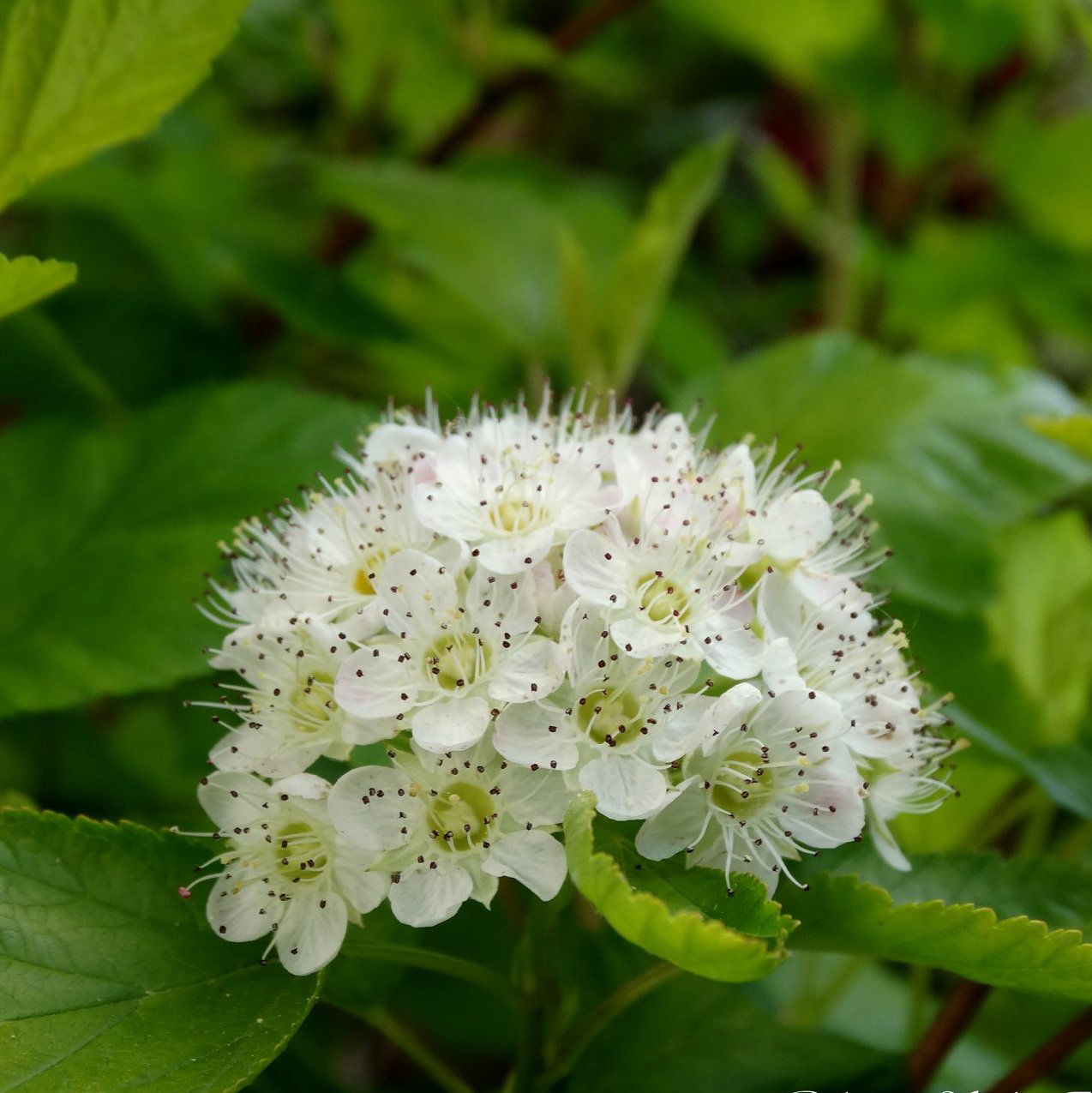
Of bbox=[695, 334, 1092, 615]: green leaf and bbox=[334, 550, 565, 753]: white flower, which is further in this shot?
bbox=[695, 334, 1092, 615]: green leaf

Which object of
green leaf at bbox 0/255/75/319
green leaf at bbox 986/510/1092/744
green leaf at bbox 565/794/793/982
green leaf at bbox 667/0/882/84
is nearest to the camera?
green leaf at bbox 565/794/793/982

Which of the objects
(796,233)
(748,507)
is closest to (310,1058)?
(748,507)

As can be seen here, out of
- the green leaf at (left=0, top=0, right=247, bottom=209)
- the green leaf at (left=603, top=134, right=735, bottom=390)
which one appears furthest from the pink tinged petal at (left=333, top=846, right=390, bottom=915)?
the green leaf at (left=603, top=134, right=735, bottom=390)

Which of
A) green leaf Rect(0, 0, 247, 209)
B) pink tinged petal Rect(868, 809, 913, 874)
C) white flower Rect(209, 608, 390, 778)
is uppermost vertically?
green leaf Rect(0, 0, 247, 209)

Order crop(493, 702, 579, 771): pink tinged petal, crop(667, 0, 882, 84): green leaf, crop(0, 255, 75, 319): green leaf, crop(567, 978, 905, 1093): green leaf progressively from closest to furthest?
crop(493, 702, 579, 771): pink tinged petal < crop(0, 255, 75, 319): green leaf < crop(567, 978, 905, 1093): green leaf < crop(667, 0, 882, 84): green leaf

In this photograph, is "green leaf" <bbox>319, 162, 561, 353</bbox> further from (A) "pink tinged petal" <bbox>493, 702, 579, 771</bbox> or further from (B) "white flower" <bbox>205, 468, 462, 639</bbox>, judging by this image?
(A) "pink tinged petal" <bbox>493, 702, 579, 771</bbox>

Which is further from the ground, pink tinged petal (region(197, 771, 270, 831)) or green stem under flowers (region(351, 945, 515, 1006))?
pink tinged petal (region(197, 771, 270, 831))

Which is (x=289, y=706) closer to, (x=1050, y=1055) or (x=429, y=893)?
(x=429, y=893)

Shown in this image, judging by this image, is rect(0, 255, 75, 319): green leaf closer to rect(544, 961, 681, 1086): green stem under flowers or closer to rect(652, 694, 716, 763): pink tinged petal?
rect(652, 694, 716, 763): pink tinged petal
